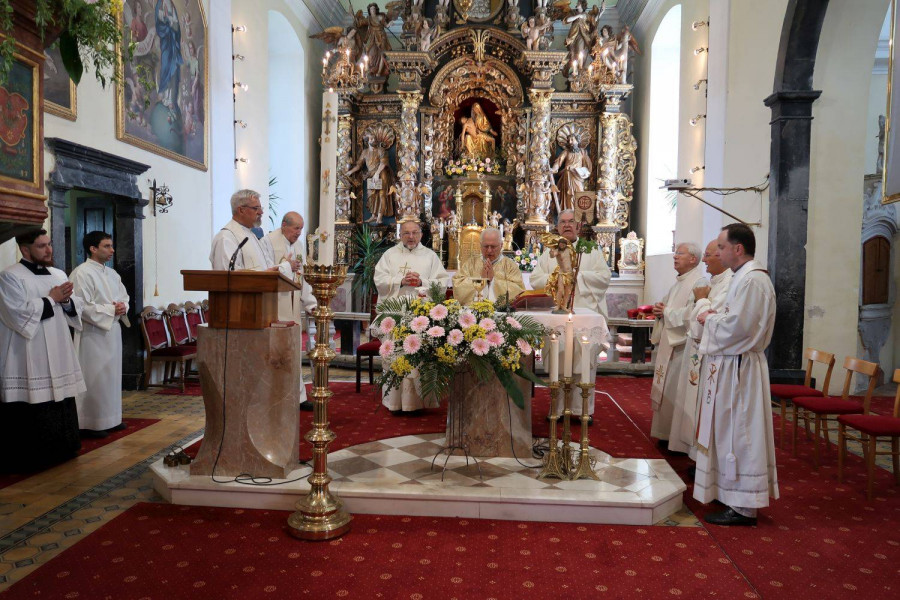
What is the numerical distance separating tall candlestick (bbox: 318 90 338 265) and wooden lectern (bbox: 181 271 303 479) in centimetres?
98

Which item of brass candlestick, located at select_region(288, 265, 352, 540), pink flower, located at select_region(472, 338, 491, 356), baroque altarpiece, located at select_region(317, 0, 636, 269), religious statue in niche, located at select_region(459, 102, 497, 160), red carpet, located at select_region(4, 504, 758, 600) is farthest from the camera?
religious statue in niche, located at select_region(459, 102, 497, 160)

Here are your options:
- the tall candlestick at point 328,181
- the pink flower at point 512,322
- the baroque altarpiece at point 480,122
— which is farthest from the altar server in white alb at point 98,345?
the baroque altarpiece at point 480,122

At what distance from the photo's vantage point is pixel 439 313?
13.6 ft

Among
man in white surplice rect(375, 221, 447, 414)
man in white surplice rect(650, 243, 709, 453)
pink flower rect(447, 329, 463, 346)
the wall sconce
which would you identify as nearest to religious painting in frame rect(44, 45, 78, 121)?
the wall sconce

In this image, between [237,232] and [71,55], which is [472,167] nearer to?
[237,232]

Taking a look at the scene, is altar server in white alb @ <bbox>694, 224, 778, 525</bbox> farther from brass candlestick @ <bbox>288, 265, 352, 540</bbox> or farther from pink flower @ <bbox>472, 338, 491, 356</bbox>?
brass candlestick @ <bbox>288, 265, 352, 540</bbox>

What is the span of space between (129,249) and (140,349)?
1.22m

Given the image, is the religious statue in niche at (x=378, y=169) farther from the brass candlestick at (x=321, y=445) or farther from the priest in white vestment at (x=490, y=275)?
the brass candlestick at (x=321, y=445)

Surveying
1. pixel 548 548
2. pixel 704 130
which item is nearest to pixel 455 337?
pixel 548 548

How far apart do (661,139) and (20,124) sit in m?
12.9

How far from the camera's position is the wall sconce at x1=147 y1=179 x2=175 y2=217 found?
808cm

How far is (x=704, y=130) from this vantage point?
10141mm

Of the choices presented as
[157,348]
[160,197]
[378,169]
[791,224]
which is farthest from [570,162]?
[157,348]

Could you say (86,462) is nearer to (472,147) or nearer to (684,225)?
(684,225)
